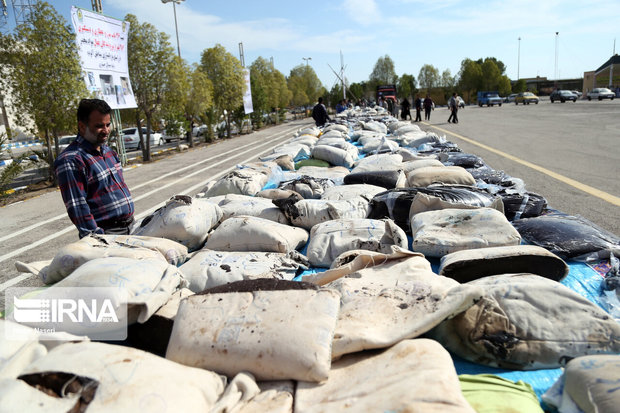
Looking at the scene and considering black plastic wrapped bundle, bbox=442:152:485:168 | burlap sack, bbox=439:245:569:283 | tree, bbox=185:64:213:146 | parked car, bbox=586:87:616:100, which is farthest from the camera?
parked car, bbox=586:87:616:100

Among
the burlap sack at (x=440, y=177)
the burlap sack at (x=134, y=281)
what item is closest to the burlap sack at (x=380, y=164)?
the burlap sack at (x=440, y=177)

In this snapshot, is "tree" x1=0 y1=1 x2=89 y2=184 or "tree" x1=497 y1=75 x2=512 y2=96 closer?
"tree" x1=0 y1=1 x2=89 y2=184

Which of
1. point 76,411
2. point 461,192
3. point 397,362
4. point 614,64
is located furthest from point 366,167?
point 614,64

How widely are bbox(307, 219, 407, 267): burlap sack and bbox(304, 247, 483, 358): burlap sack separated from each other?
46 cm

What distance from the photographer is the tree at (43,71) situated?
9.17 meters

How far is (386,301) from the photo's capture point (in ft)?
5.20

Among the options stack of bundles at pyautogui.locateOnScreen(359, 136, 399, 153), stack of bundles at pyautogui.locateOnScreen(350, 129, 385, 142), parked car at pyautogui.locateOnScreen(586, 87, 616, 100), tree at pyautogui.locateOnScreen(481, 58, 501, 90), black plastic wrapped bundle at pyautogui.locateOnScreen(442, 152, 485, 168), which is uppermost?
tree at pyautogui.locateOnScreen(481, 58, 501, 90)

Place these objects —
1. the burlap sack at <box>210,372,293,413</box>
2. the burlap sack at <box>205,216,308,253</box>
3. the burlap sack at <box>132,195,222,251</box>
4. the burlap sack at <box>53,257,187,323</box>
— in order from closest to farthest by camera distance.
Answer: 1. the burlap sack at <box>210,372,293,413</box>
2. the burlap sack at <box>53,257,187,323</box>
3. the burlap sack at <box>205,216,308,253</box>
4. the burlap sack at <box>132,195,222,251</box>

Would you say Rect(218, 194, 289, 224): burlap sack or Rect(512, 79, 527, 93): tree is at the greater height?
Rect(512, 79, 527, 93): tree

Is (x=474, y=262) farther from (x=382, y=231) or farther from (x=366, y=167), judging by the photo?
(x=366, y=167)

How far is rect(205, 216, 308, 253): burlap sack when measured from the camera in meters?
2.52

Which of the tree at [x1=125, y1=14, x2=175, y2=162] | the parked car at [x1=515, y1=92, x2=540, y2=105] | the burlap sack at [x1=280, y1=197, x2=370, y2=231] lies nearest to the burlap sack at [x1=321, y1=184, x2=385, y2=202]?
the burlap sack at [x1=280, y1=197, x2=370, y2=231]

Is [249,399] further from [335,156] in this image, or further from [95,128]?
[335,156]

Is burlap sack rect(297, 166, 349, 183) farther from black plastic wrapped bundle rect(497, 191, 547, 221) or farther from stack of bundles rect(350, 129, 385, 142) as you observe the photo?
stack of bundles rect(350, 129, 385, 142)
